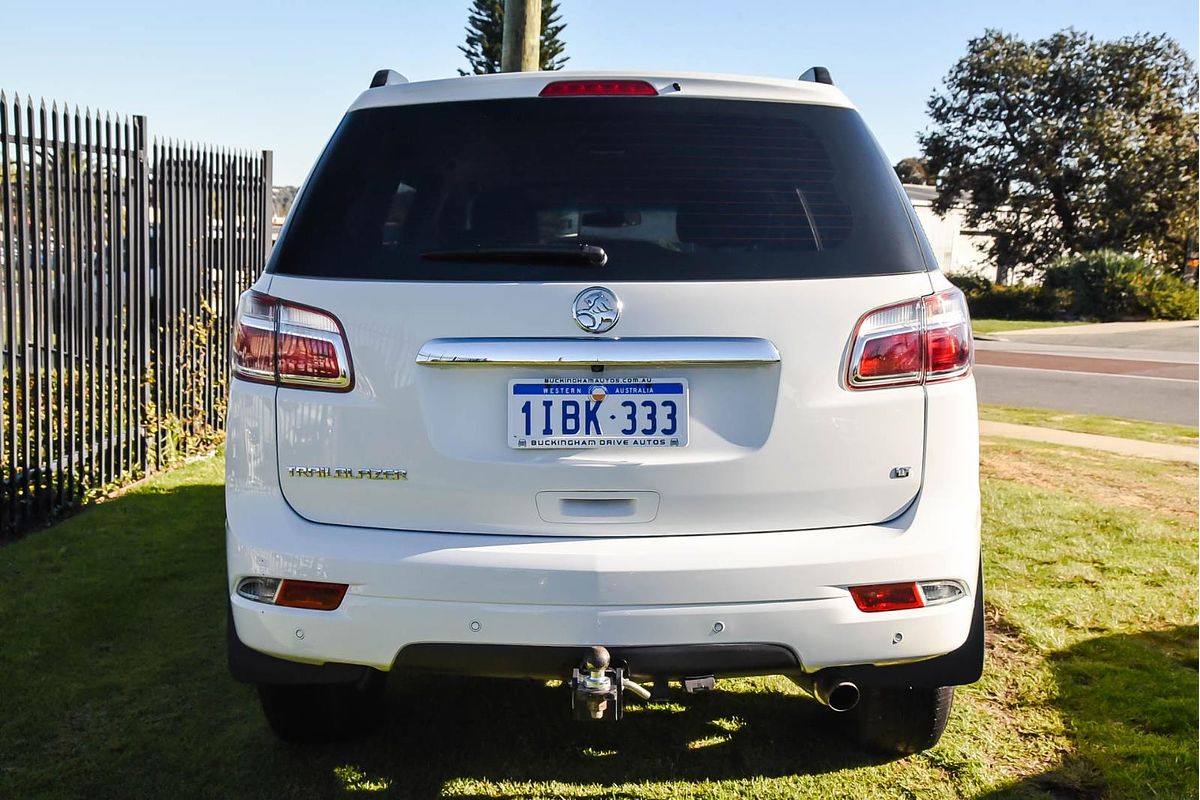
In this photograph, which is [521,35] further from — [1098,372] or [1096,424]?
[1098,372]

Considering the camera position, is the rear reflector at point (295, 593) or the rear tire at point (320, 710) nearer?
the rear reflector at point (295, 593)

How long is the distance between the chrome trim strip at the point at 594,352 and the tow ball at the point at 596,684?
0.66m

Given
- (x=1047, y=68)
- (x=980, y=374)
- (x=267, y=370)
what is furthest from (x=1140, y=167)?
(x=267, y=370)

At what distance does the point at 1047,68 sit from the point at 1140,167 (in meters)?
4.98

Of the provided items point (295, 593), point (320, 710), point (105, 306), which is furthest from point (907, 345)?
point (105, 306)

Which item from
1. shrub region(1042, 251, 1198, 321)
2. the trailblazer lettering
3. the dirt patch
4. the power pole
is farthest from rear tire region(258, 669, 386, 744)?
shrub region(1042, 251, 1198, 321)

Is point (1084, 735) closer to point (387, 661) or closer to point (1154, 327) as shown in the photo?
point (387, 661)

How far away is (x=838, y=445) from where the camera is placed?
258 cm

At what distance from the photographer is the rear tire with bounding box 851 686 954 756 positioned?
10.5 ft

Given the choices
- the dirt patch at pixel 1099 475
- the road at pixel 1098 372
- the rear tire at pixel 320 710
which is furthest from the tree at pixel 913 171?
the rear tire at pixel 320 710

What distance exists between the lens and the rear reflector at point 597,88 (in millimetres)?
2795

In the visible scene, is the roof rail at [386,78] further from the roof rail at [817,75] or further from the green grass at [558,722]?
the green grass at [558,722]

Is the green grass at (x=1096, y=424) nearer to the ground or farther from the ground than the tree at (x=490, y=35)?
nearer to the ground

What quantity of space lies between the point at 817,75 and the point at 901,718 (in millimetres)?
1896
